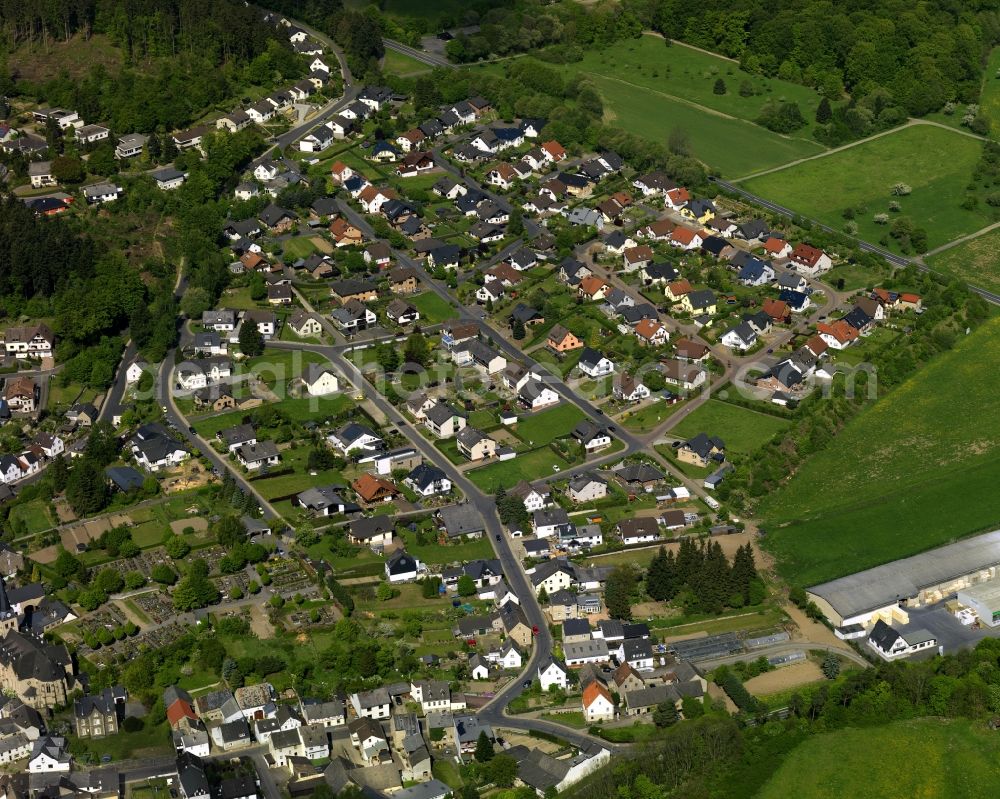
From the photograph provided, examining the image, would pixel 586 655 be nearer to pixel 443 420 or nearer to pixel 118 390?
pixel 443 420

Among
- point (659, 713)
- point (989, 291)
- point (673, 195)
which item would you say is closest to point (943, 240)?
point (989, 291)

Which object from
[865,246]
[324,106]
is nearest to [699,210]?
[865,246]

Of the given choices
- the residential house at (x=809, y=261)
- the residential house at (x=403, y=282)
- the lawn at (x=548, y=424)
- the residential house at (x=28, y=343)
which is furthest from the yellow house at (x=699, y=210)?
the residential house at (x=28, y=343)

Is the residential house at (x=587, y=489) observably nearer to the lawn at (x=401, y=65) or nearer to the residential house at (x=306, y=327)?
the residential house at (x=306, y=327)

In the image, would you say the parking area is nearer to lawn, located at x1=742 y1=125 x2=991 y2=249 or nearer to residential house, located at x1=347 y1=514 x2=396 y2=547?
residential house, located at x1=347 y1=514 x2=396 y2=547

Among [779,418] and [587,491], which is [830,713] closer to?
[587,491]

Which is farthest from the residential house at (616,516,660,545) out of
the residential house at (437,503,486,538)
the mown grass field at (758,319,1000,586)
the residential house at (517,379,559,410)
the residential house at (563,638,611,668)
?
the residential house at (517,379,559,410)

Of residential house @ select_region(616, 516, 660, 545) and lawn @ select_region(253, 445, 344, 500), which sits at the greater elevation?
residential house @ select_region(616, 516, 660, 545)
